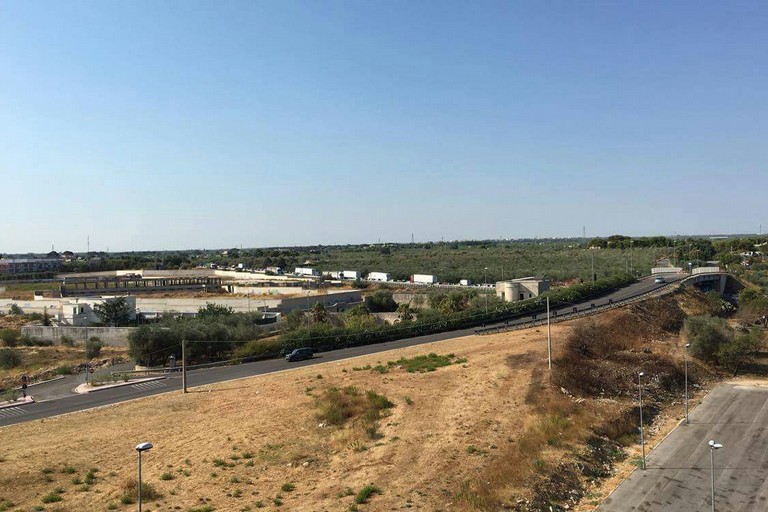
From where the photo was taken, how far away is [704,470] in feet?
81.8

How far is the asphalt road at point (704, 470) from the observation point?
71.7ft

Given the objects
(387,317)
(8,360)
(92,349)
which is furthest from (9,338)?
(387,317)

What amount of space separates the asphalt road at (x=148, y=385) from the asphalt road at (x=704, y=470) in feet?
88.4

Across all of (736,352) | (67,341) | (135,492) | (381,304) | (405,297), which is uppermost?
(405,297)

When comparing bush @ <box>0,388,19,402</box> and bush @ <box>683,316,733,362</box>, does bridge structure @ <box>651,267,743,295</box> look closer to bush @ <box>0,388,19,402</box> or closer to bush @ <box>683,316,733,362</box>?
bush @ <box>683,316,733,362</box>

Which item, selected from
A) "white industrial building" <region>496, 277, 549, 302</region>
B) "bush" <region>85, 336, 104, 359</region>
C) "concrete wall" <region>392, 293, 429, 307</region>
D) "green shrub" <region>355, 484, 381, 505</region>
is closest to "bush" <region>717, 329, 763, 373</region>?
"white industrial building" <region>496, 277, 549, 302</region>

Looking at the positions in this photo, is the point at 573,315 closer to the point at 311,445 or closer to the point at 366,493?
the point at 311,445

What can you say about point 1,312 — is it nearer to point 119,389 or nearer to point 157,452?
point 119,389

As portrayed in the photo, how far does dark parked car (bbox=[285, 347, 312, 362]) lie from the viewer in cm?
4938

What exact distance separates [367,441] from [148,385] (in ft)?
72.5

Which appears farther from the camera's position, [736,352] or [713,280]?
[713,280]

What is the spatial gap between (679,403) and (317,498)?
27.0 m

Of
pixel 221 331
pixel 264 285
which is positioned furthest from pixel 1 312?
pixel 221 331

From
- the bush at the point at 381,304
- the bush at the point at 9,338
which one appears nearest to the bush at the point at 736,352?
the bush at the point at 381,304
